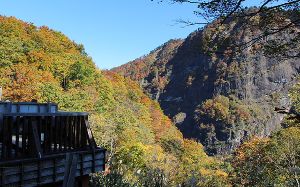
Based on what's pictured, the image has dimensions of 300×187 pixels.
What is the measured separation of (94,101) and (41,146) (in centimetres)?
3378

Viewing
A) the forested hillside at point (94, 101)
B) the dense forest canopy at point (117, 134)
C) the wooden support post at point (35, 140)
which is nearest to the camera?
the wooden support post at point (35, 140)

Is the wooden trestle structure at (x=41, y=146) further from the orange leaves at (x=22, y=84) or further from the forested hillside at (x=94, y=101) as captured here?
the orange leaves at (x=22, y=84)

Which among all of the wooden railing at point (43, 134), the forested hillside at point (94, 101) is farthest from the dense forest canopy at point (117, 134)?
the wooden railing at point (43, 134)

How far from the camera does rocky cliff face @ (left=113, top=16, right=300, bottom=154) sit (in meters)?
121

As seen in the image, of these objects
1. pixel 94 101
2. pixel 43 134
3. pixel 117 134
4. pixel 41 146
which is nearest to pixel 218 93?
pixel 94 101

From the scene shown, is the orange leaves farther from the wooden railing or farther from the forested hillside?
the wooden railing

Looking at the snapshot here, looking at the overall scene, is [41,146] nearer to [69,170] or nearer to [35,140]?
[35,140]

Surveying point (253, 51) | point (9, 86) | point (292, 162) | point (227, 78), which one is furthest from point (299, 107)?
point (227, 78)

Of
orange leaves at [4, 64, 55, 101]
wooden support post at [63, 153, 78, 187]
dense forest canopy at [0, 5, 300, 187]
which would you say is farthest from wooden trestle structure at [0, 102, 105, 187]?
orange leaves at [4, 64, 55, 101]

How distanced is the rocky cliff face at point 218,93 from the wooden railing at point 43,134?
9514 centimetres

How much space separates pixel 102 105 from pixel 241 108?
89.0m

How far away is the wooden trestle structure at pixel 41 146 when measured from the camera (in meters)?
6.14

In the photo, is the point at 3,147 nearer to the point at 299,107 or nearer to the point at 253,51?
the point at 253,51

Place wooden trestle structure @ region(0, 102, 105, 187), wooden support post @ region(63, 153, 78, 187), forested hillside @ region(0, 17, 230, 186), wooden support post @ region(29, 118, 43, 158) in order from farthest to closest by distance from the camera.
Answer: forested hillside @ region(0, 17, 230, 186), wooden support post @ region(29, 118, 43, 158), wooden trestle structure @ region(0, 102, 105, 187), wooden support post @ region(63, 153, 78, 187)
